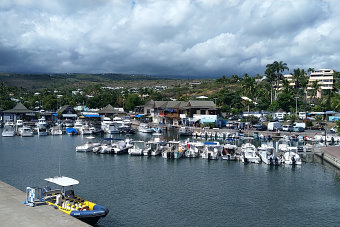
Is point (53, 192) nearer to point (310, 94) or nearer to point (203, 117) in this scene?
point (203, 117)

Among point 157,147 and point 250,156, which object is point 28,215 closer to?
point 250,156

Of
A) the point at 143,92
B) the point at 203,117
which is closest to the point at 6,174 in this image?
the point at 203,117

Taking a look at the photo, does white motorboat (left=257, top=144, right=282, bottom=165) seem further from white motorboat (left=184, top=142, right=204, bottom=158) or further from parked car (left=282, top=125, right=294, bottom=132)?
parked car (left=282, top=125, right=294, bottom=132)

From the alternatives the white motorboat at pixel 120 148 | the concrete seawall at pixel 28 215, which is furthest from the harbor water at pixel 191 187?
the concrete seawall at pixel 28 215

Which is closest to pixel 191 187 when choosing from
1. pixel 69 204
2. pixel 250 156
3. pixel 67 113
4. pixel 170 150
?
pixel 69 204

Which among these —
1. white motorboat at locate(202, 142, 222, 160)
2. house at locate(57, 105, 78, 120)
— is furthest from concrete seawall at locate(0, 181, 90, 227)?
house at locate(57, 105, 78, 120)

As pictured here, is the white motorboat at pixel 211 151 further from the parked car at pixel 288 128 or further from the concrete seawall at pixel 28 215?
the parked car at pixel 288 128
